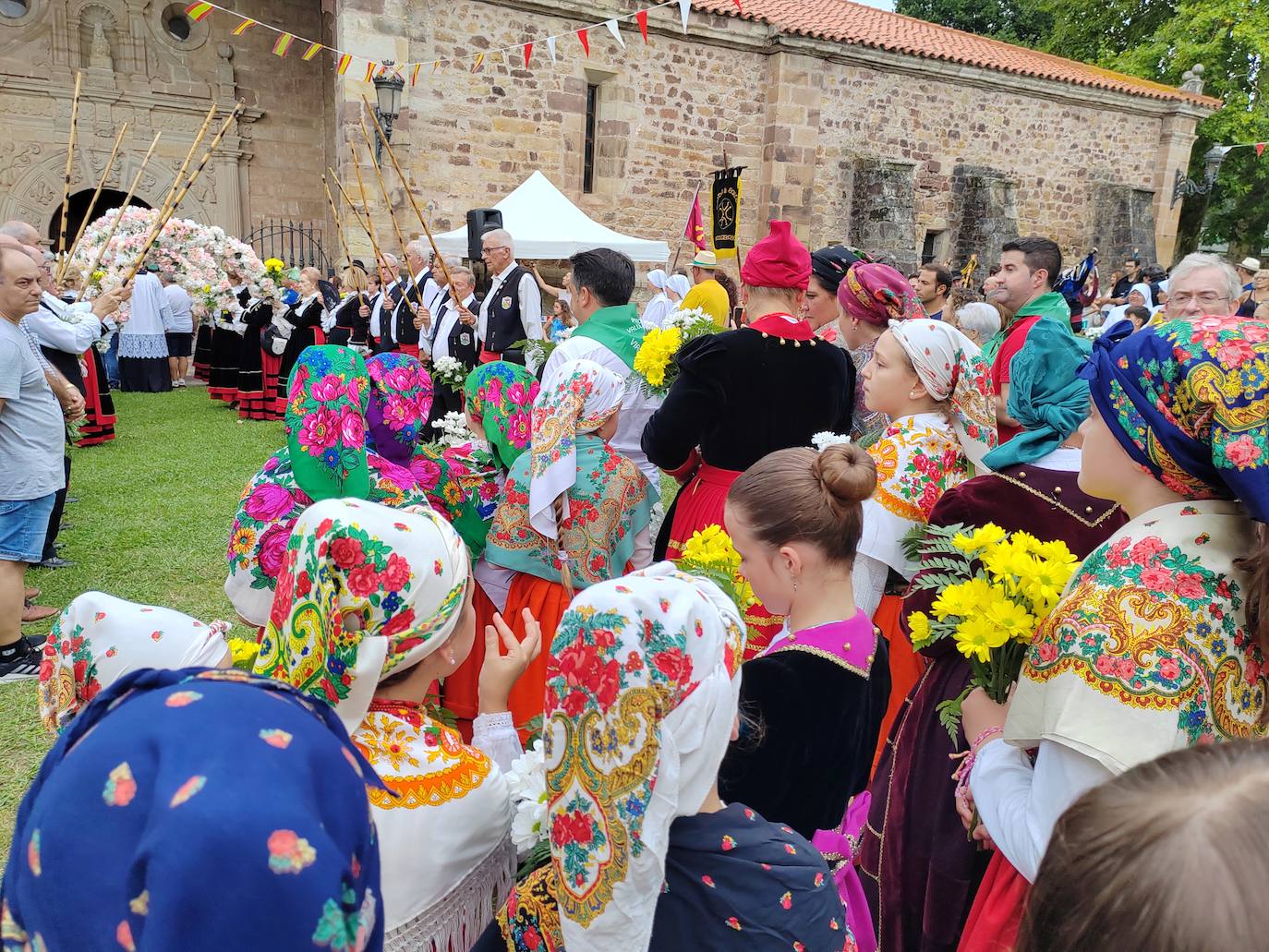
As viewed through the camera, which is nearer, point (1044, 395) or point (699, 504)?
point (1044, 395)

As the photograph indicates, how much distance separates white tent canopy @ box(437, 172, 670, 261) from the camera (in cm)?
1051

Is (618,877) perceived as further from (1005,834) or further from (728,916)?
(1005,834)

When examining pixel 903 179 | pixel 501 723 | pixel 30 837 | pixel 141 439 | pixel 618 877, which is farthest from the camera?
pixel 903 179

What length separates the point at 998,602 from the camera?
162 cm

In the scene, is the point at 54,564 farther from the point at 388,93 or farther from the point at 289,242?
the point at 289,242

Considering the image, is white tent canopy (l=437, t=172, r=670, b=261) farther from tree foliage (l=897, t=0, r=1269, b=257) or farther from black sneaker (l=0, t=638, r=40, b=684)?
tree foliage (l=897, t=0, r=1269, b=257)

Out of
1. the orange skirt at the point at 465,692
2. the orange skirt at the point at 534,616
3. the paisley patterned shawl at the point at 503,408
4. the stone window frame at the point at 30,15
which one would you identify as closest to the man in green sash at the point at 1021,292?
the paisley patterned shawl at the point at 503,408

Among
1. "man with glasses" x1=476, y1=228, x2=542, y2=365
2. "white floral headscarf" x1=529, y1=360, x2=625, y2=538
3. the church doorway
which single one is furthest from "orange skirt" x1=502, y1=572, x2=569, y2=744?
the church doorway

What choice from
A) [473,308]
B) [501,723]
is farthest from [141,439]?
[501,723]

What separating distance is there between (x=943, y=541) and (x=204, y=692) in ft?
5.42

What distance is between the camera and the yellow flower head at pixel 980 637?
1599 millimetres

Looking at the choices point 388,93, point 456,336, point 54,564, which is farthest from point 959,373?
point 388,93

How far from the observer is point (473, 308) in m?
7.86

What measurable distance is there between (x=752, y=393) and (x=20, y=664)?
3.88m
